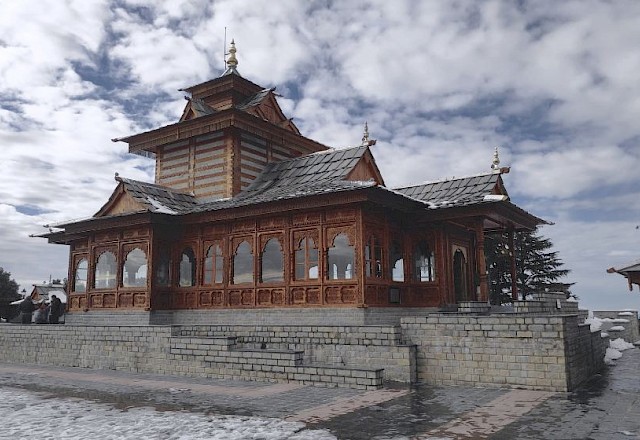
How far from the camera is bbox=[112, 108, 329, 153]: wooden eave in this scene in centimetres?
1853

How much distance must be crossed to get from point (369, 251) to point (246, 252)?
467 cm

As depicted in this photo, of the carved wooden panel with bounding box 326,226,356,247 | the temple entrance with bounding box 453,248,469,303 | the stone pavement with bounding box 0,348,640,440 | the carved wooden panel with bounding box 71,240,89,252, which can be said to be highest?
the carved wooden panel with bounding box 71,240,89,252

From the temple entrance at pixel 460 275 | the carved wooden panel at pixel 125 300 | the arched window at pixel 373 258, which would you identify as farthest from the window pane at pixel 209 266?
the temple entrance at pixel 460 275

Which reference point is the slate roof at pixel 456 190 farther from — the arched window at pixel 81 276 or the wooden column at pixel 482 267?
the arched window at pixel 81 276

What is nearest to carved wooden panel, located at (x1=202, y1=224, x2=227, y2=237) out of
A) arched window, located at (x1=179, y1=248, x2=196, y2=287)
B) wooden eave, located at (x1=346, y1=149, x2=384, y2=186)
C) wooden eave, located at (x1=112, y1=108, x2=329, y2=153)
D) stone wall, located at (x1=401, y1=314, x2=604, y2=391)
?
arched window, located at (x1=179, y1=248, x2=196, y2=287)

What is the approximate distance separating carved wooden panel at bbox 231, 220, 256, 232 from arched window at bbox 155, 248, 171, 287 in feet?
9.26

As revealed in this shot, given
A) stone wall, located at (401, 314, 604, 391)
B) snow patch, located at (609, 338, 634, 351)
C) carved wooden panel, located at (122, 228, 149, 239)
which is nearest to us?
stone wall, located at (401, 314, 604, 391)

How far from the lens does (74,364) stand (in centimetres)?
1518

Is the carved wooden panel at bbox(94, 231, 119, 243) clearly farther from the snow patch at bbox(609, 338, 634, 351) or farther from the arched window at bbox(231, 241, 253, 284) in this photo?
the snow patch at bbox(609, 338, 634, 351)

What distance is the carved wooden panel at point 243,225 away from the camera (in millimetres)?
16016

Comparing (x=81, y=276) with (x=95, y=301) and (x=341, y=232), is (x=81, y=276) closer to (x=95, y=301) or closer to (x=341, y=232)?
(x=95, y=301)

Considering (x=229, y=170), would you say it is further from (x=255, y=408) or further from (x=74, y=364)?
(x=255, y=408)

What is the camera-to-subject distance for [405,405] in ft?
27.9

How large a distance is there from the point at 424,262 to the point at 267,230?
4.68 m
